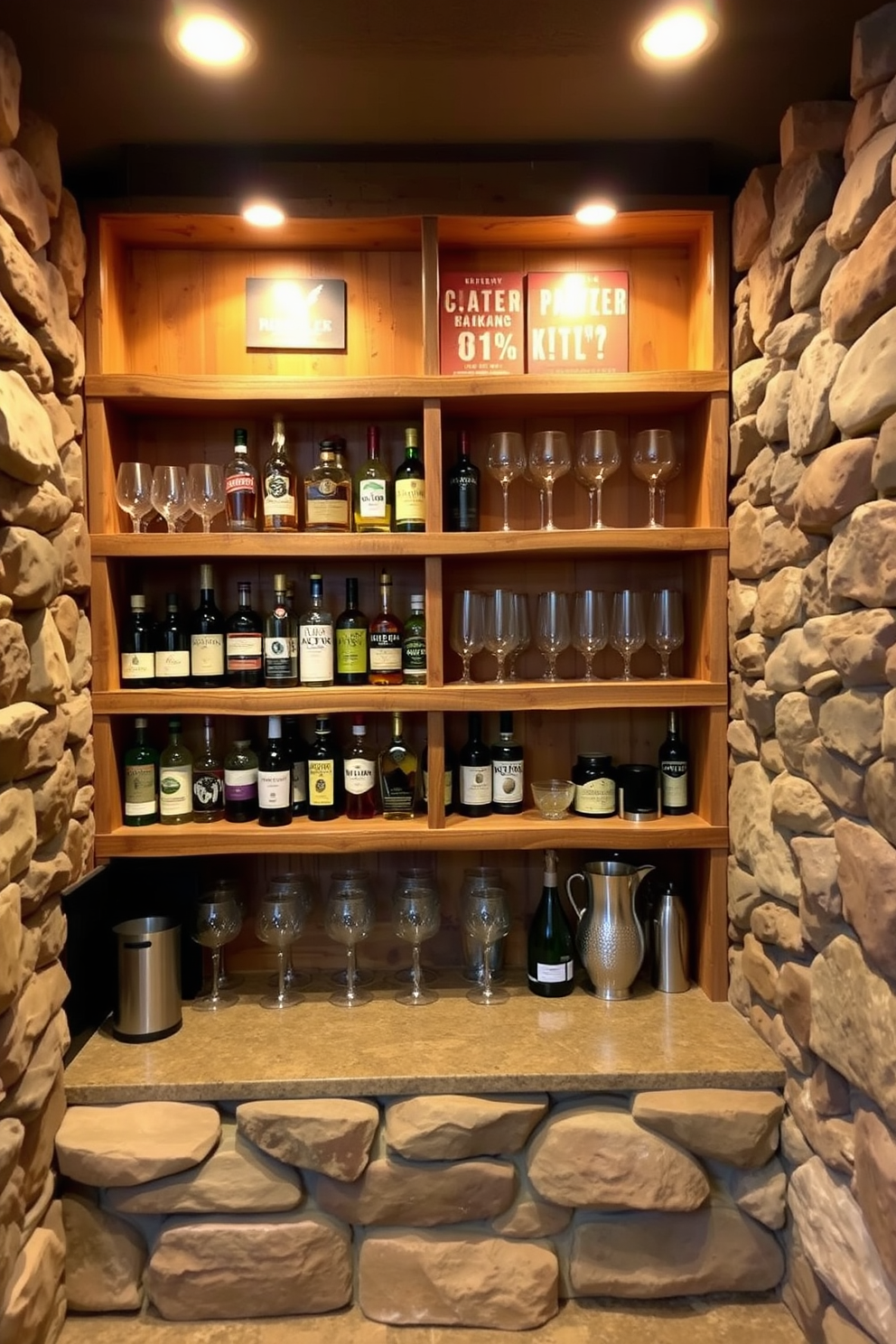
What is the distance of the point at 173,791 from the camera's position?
1.95 metres

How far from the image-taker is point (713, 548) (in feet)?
6.17

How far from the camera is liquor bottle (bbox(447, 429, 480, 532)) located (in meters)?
1.96

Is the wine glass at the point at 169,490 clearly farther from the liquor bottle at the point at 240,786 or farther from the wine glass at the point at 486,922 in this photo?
the wine glass at the point at 486,922

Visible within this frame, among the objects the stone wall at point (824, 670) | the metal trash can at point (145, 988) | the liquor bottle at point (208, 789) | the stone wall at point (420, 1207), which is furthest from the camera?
the liquor bottle at point (208, 789)

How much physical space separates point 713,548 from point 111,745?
138 centimetres

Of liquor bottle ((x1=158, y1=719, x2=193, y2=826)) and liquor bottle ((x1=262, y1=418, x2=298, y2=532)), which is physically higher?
liquor bottle ((x1=262, y1=418, x2=298, y2=532))

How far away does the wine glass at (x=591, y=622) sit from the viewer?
197 centimetres

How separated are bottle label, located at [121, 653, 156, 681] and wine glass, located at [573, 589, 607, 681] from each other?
3.19 ft

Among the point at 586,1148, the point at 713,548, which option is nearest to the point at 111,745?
the point at 586,1148

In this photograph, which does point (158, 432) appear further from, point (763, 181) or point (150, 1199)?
point (150, 1199)

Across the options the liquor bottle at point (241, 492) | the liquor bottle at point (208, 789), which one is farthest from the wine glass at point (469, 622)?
the liquor bottle at point (208, 789)

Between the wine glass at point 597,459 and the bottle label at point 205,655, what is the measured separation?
2.98 feet

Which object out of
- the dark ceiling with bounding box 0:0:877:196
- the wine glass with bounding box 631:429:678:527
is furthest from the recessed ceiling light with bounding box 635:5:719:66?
the wine glass with bounding box 631:429:678:527

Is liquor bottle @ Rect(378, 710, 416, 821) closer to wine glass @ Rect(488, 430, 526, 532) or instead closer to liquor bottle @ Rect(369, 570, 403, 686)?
liquor bottle @ Rect(369, 570, 403, 686)
